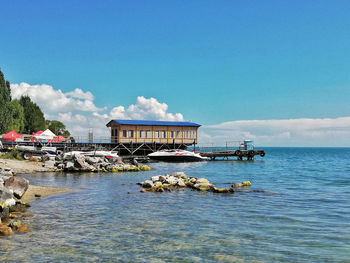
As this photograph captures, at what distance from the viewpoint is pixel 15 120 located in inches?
3088

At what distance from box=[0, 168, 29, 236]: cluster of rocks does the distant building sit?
1711 inches

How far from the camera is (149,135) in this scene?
64.1m

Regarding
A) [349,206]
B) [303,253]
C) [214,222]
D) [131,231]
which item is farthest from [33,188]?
[349,206]

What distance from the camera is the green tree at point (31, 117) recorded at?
9044 cm

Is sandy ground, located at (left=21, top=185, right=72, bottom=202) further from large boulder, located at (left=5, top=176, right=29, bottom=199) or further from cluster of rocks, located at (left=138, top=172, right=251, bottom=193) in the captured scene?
cluster of rocks, located at (left=138, top=172, right=251, bottom=193)

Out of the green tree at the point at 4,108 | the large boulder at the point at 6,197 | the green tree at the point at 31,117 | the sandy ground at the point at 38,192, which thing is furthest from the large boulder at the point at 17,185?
the green tree at the point at 31,117

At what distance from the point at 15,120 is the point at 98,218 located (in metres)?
73.7

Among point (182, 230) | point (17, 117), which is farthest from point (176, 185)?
point (17, 117)

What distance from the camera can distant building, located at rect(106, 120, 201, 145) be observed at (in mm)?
62219

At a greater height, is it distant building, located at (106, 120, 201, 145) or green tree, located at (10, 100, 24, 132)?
green tree, located at (10, 100, 24, 132)

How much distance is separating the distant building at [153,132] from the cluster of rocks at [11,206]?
143ft

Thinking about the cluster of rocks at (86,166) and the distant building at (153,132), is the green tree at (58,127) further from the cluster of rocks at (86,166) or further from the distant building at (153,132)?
the cluster of rocks at (86,166)

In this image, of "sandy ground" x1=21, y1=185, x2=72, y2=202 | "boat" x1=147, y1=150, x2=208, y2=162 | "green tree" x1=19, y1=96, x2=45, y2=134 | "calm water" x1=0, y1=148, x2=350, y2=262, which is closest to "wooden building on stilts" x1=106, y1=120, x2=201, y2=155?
"boat" x1=147, y1=150, x2=208, y2=162

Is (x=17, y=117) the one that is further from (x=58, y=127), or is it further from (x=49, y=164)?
(x=49, y=164)
